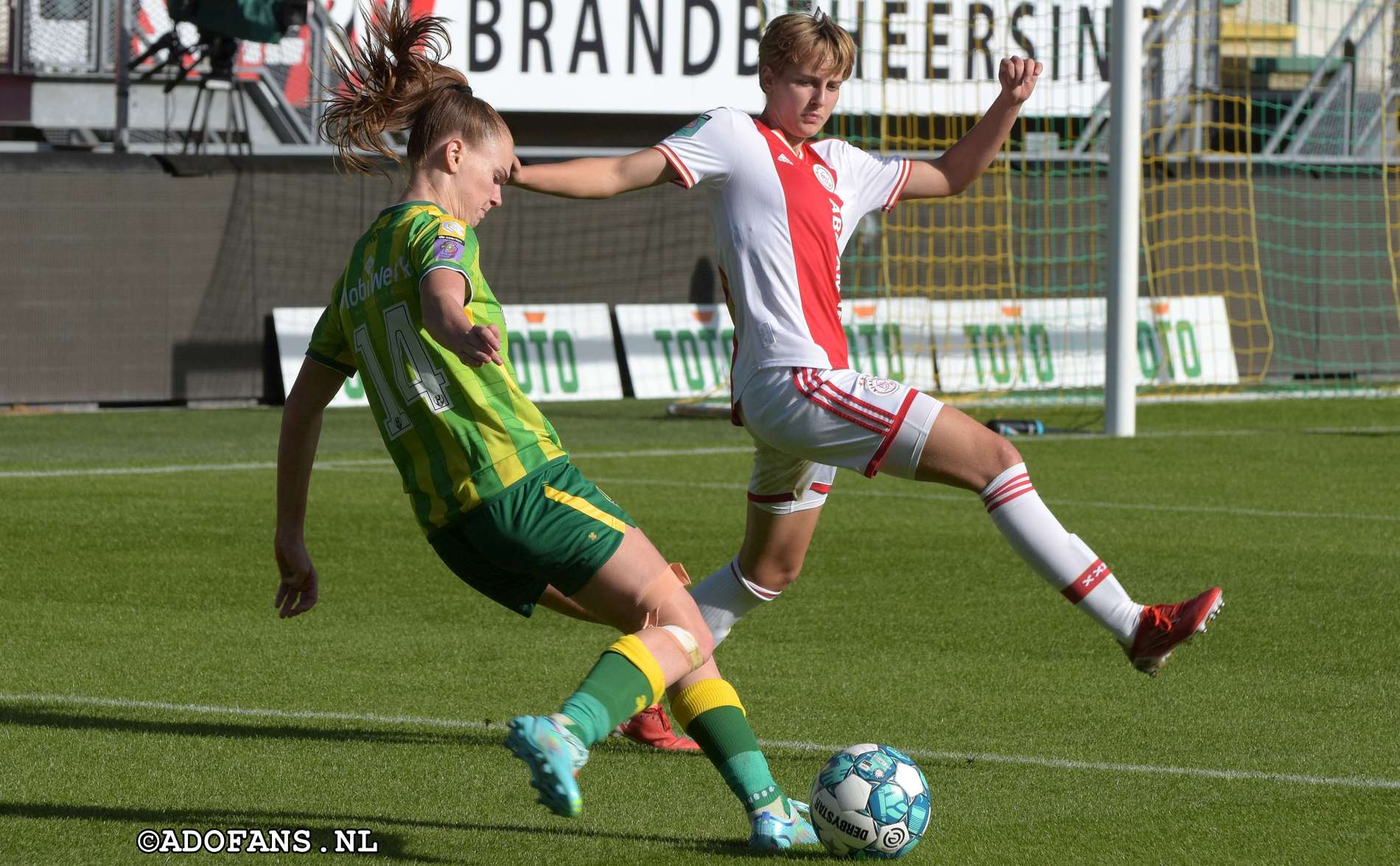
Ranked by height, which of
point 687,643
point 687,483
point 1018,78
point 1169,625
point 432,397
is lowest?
point 687,483

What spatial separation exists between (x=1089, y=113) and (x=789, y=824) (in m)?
18.4

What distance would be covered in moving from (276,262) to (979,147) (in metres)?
13.5

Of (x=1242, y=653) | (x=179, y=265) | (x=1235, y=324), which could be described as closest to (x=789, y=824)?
(x=1242, y=653)

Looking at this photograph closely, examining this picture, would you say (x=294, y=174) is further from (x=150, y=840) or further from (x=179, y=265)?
(x=150, y=840)

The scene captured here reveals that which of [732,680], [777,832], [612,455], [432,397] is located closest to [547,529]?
[432,397]

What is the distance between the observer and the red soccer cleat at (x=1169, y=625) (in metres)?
4.92

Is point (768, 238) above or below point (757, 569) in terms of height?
above

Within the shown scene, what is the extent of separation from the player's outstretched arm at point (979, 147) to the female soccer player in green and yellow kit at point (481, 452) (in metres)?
1.78

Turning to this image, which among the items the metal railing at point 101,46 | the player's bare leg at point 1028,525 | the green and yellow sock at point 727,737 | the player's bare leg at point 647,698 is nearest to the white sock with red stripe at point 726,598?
the player's bare leg at point 1028,525

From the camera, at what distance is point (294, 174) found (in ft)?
61.2

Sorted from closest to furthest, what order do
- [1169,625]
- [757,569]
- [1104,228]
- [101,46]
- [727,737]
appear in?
[727,737], [1169,625], [757,569], [101,46], [1104,228]

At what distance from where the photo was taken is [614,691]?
12.9 ft

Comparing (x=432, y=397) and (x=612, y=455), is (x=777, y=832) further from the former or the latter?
(x=612, y=455)

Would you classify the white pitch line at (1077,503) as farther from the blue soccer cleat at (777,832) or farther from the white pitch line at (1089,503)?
the blue soccer cleat at (777,832)
